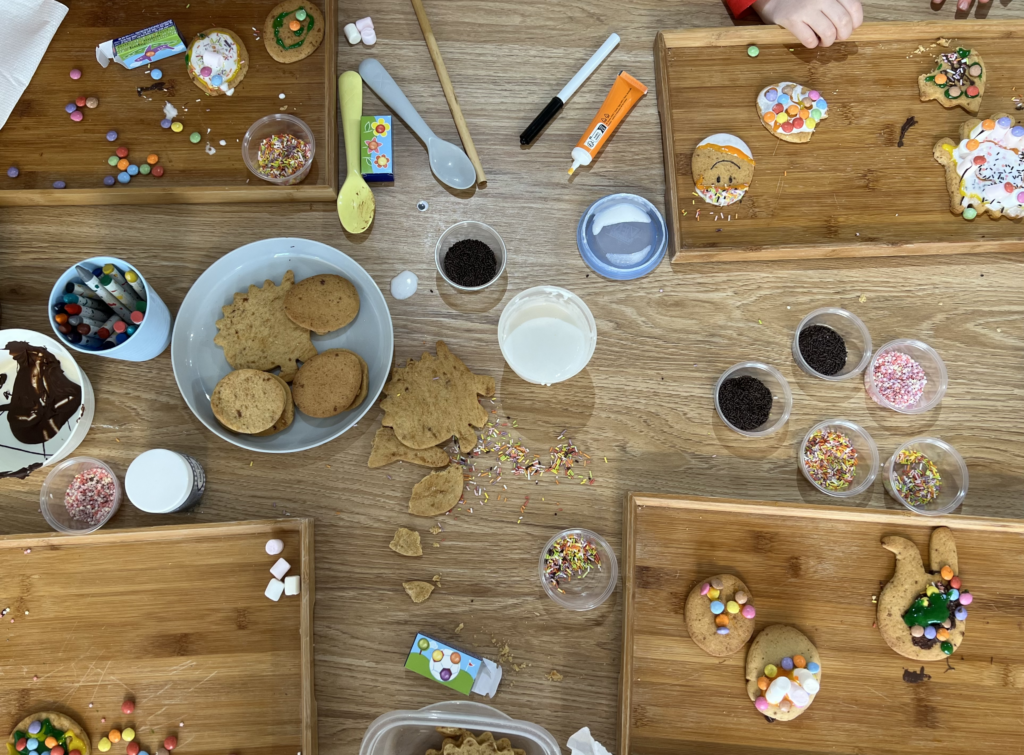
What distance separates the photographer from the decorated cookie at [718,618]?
1.08m

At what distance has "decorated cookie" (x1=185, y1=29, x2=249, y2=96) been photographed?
48.9 inches

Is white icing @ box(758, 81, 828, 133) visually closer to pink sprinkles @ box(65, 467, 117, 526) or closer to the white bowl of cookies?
the white bowl of cookies

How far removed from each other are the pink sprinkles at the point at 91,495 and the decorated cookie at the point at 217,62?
0.78 m

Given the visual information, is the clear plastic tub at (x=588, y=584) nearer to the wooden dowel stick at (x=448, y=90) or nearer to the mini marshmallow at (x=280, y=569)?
the mini marshmallow at (x=280, y=569)

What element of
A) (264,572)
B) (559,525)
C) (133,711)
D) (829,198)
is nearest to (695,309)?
(829,198)

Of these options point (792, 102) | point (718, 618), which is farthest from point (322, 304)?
point (792, 102)

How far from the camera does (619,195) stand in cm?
123

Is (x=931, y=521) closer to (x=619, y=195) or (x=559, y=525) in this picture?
(x=559, y=525)

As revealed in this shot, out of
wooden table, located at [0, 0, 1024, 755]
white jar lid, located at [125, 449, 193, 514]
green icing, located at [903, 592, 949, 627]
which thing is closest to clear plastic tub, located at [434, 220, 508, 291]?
wooden table, located at [0, 0, 1024, 755]

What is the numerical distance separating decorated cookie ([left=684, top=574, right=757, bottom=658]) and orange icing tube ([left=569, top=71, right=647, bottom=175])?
0.84 m

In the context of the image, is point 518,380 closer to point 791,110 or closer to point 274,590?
point 274,590

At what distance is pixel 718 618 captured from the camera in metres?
1.08

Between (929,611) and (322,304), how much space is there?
47.0 inches

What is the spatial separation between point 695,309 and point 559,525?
19.4 inches
